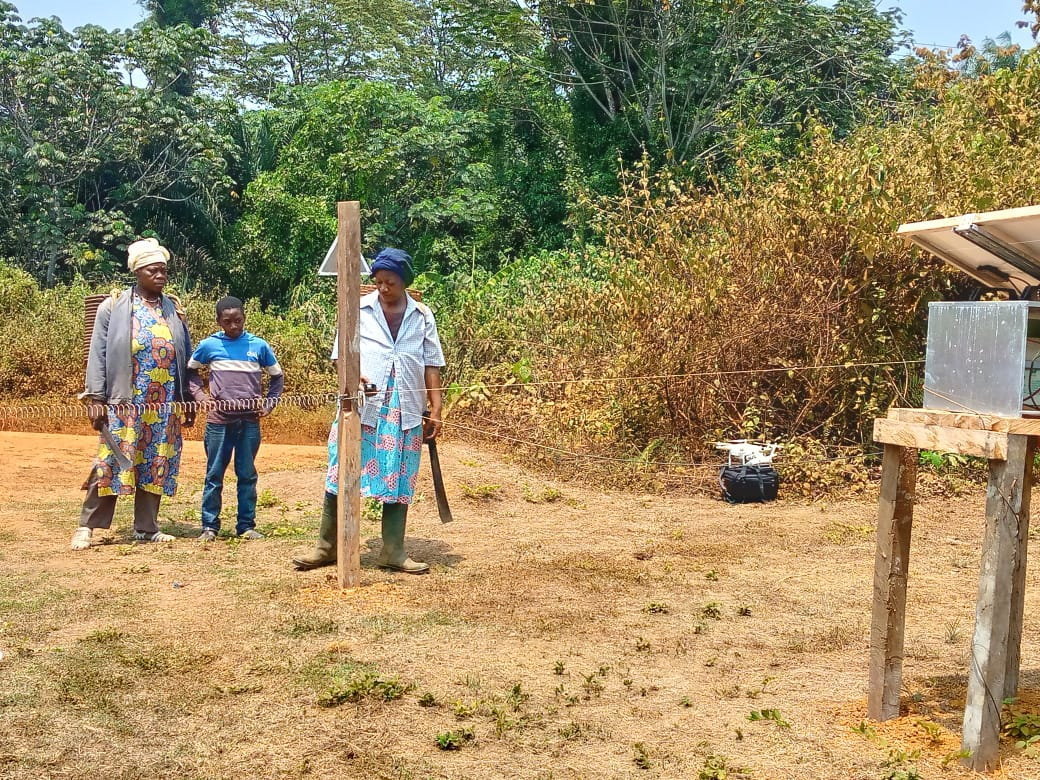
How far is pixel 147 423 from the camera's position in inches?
270

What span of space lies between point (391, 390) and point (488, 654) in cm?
175

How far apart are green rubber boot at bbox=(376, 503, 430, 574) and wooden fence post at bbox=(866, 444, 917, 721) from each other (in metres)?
2.98

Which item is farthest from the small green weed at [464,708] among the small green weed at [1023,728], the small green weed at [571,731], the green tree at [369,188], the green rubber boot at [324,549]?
the green tree at [369,188]

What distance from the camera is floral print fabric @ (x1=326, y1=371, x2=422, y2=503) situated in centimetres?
597

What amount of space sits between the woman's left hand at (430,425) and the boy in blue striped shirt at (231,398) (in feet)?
4.44

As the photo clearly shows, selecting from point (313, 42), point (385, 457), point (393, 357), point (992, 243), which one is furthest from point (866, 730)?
point (313, 42)

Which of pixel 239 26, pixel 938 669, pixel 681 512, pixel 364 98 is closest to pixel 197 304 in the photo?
pixel 364 98

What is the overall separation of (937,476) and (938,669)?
16.9ft

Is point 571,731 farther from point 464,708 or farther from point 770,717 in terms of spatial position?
point 770,717

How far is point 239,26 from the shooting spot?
29484 mm

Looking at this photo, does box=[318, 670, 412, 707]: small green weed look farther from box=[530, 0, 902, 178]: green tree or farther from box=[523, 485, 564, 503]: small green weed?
box=[530, 0, 902, 178]: green tree

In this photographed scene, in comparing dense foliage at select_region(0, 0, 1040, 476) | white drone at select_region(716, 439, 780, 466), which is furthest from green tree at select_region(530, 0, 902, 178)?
white drone at select_region(716, 439, 780, 466)

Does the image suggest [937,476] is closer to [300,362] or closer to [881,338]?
[881,338]

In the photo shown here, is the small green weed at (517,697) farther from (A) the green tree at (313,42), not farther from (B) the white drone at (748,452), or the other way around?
(A) the green tree at (313,42)
